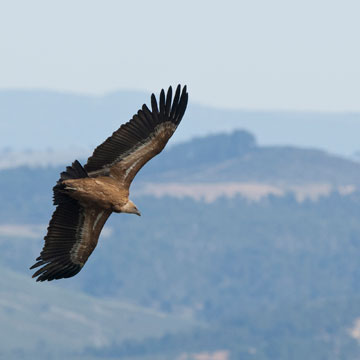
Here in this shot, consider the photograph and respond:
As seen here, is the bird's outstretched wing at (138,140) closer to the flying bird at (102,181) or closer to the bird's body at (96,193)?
the flying bird at (102,181)

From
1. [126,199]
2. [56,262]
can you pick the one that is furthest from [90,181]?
[56,262]

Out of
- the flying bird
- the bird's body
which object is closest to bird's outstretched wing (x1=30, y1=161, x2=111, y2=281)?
the flying bird

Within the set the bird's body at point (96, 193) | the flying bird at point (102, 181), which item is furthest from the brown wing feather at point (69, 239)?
the bird's body at point (96, 193)

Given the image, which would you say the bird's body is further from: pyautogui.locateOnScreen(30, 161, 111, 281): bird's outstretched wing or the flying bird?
pyautogui.locateOnScreen(30, 161, 111, 281): bird's outstretched wing

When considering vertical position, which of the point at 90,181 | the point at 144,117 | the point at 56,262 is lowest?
the point at 56,262

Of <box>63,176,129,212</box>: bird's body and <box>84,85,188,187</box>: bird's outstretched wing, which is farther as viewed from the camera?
<box>84,85,188,187</box>: bird's outstretched wing

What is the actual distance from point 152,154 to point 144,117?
0.88m

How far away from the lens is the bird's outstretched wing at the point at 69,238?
26.5 meters

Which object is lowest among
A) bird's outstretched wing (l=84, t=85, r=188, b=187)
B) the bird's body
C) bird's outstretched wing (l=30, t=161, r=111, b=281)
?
bird's outstretched wing (l=30, t=161, r=111, b=281)

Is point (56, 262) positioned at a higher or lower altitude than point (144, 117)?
lower

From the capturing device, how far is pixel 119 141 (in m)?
27.0

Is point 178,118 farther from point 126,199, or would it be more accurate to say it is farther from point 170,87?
point 126,199

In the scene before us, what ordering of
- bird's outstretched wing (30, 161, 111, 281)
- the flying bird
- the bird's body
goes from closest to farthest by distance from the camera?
the bird's body
the flying bird
bird's outstretched wing (30, 161, 111, 281)

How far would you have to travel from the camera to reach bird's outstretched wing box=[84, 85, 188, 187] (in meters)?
26.7
